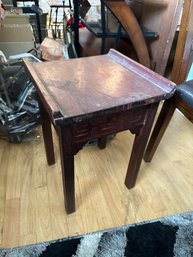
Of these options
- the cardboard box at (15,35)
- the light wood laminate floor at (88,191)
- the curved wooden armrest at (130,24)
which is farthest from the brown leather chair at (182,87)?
the cardboard box at (15,35)

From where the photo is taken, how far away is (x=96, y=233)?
32.5 inches

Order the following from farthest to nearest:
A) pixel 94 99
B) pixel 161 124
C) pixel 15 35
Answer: pixel 15 35
pixel 161 124
pixel 94 99

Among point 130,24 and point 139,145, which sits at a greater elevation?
point 130,24

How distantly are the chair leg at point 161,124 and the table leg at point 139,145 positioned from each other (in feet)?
0.68

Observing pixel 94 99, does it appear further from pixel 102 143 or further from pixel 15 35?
pixel 15 35

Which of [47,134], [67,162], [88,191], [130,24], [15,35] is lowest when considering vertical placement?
[88,191]

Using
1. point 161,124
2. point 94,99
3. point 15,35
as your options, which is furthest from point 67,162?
point 15,35

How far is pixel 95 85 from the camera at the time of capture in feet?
2.31

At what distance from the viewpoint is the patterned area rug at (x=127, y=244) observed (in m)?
0.76

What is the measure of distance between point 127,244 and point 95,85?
62cm

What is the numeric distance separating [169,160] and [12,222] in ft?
2.89

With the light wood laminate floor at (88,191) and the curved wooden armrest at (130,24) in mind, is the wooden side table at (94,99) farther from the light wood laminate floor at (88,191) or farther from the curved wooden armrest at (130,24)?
the curved wooden armrest at (130,24)

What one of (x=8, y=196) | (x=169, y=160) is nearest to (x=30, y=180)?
(x=8, y=196)

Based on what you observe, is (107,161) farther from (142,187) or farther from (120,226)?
(120,226)
